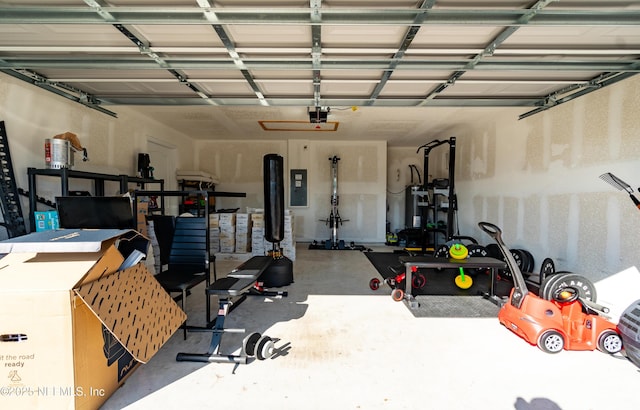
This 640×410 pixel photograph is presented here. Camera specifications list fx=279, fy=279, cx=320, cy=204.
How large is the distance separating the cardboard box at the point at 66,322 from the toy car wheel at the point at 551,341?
2808 mm

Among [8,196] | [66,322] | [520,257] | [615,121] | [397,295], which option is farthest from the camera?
[520,257]

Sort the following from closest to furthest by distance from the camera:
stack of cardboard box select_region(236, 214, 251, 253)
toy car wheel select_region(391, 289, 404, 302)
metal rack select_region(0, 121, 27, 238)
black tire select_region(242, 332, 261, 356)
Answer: black tire select_region(242, 332, 261, 356) → metal rack select_region(0, 121, 27, 238) → toy car wheel select_region(391, 289, 404, 302) → stack of cardboard box select_region(236, 214, 251, 253)

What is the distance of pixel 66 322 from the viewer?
1.42 m

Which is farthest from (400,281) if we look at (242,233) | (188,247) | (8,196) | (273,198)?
(8,196)

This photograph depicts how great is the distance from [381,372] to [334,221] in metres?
5.17

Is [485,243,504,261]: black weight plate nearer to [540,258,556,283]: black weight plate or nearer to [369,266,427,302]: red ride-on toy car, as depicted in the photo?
[540,258,556,283]: black weight plate

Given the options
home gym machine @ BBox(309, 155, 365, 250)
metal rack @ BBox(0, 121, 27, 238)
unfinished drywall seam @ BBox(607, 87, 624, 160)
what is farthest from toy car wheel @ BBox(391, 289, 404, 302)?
metal rack @ BBox(0, 121, 27, 238)

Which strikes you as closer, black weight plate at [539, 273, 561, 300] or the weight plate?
black weight plate at [539, 273, 561, 300]

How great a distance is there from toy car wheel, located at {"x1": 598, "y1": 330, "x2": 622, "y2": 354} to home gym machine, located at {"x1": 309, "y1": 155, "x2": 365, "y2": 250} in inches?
181

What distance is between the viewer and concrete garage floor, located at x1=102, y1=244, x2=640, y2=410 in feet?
5.50

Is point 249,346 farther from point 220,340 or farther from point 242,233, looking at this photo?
point 242,233

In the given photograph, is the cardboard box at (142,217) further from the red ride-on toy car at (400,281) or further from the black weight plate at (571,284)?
the black weight plate at (571,284)

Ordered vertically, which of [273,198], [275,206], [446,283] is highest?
[273,198]

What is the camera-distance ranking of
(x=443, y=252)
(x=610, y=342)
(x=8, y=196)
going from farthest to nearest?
(x=443, y=252) < (x=8, y=196) < (x=610, y=342)
